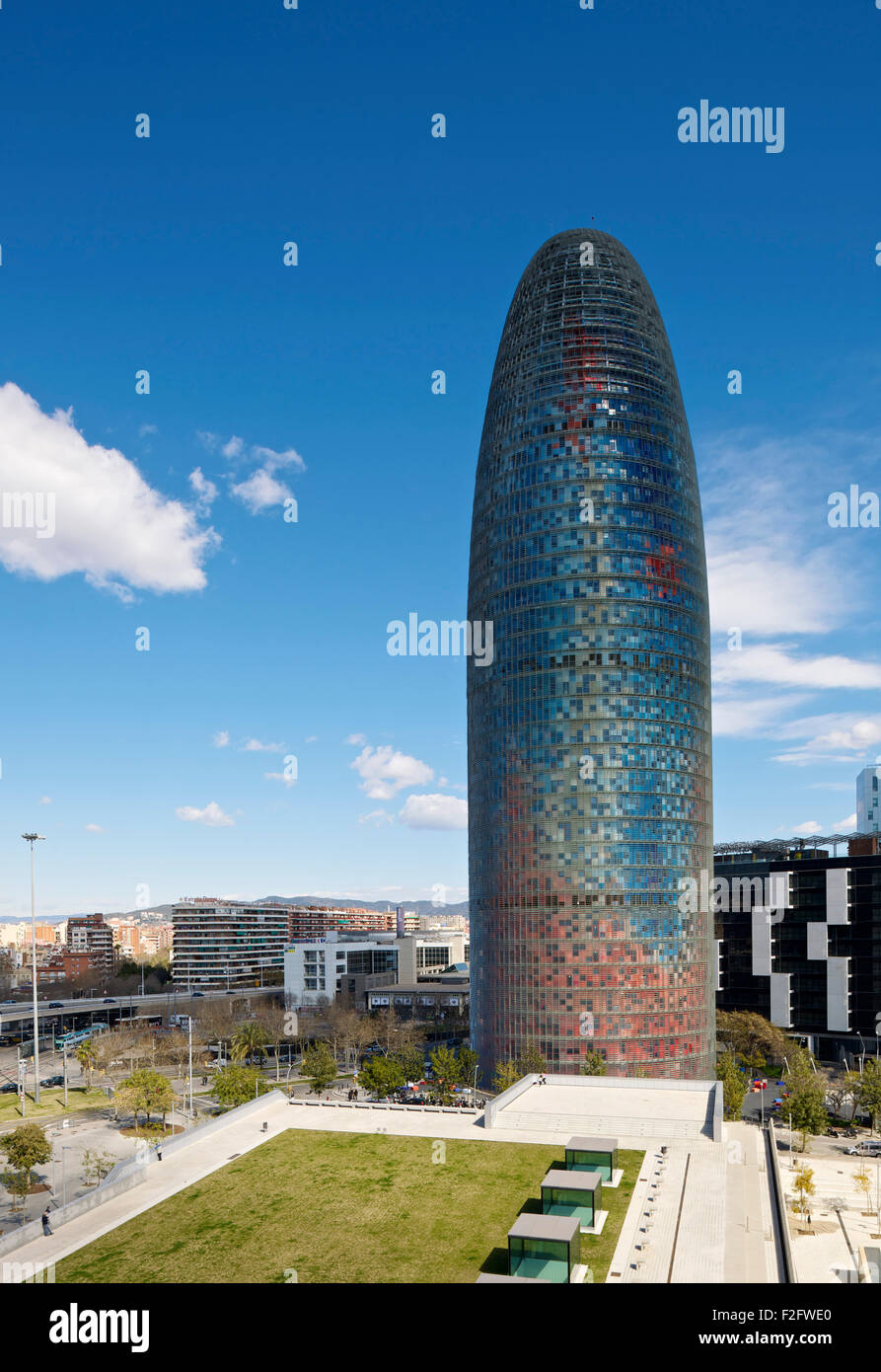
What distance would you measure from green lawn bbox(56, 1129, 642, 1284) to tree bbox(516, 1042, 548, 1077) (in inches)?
1913

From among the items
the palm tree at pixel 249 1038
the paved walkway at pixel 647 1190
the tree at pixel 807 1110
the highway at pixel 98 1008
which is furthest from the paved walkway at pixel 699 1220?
the highway at pixel 98 1008

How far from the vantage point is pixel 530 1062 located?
4186 inches

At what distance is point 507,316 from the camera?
5468 inches

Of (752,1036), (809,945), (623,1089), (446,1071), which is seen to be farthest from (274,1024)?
(623,1089)

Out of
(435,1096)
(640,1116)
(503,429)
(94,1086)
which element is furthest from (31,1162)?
(503,429)

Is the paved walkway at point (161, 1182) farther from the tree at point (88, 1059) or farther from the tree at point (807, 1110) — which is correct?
the tree at point (88, 1059)

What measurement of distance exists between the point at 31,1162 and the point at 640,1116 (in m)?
44.0

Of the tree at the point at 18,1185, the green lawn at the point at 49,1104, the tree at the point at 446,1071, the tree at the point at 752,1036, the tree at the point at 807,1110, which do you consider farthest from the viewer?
the tree at the point at 752,1036

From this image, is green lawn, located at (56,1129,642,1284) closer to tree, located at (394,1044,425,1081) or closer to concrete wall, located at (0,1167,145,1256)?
concrete wall, located at (0,1167,145,1256)

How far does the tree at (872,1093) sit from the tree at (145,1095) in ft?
213

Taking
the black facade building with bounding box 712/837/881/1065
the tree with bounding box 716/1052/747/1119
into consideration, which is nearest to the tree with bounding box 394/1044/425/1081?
the tree with bounding box 716/1052/747/1119

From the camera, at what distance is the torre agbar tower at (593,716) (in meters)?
117

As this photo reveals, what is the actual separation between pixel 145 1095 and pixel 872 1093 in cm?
6754
